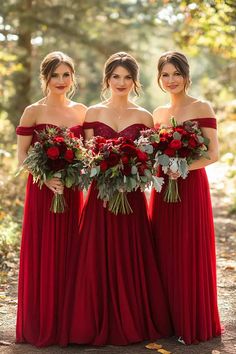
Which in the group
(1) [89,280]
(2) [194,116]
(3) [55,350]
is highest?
(2) [194,116]

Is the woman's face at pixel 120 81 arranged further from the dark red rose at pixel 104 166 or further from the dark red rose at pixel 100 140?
the dark red rose at pixel 104 166

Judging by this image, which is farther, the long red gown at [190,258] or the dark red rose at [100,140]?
the long red gown at [190,258]

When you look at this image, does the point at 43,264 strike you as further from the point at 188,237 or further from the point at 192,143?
the point at 192,143

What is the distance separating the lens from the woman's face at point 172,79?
213 inches

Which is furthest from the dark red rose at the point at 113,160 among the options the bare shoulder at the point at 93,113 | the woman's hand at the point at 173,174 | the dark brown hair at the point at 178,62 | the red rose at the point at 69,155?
the dark brown hair at the point at 178,62

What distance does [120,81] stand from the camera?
547 cm

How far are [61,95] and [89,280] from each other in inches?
68.2

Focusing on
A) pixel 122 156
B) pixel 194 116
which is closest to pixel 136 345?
Answer: pixel 122 156

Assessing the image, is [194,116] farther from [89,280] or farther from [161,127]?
[89,280]

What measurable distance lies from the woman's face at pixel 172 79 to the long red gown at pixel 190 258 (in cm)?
40

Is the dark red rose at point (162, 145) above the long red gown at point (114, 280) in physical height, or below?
above

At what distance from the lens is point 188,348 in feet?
17.0

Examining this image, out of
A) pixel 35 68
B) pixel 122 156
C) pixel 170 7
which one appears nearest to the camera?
pixel 122 156

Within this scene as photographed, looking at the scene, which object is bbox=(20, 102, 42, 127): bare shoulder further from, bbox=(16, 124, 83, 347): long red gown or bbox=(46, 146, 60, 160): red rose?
bbox=(46, 146, 60, 160): red rose
